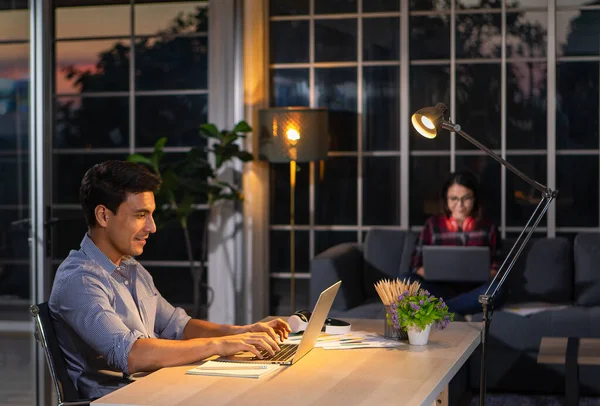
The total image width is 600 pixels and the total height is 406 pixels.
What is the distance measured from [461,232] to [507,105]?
1.06 m

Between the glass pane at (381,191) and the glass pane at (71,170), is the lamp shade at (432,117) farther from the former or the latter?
the glass pane at (71,170)

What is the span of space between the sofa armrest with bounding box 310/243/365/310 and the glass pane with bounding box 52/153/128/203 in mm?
1885

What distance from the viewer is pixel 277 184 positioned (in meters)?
7.11

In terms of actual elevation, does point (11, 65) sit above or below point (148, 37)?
below

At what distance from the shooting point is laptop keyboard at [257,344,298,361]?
2.93m

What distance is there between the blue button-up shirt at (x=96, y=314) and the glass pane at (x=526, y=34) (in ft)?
13.5

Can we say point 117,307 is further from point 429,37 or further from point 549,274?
point 429,37

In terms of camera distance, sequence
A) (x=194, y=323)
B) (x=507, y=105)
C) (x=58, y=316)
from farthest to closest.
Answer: (x=507, y=105), (x=194, y=323), (x=58, y=316)

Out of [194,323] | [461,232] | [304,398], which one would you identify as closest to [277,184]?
[461,232]

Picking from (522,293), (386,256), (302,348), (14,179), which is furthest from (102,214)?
(522,293)

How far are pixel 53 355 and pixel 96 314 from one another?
181mm

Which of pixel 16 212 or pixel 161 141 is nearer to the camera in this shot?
pixel 16 212

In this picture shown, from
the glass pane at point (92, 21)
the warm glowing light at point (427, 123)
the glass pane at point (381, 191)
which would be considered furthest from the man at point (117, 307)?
the glass pane at point (92, 21)

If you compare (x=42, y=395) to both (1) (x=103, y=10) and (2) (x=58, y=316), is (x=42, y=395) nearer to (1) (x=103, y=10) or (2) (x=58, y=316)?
(2) (x=58, y=316)
